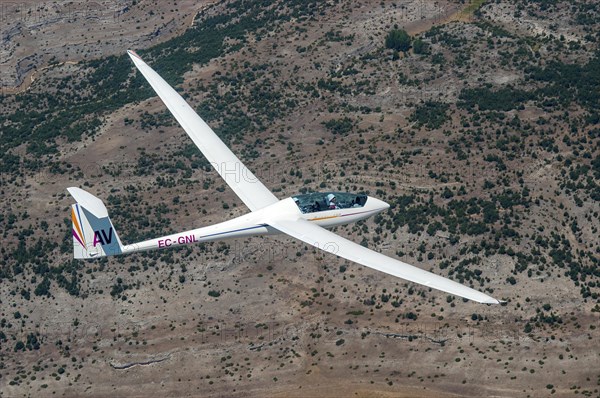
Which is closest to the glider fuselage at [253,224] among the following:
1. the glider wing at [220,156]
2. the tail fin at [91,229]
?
the glider wing at [220,156]

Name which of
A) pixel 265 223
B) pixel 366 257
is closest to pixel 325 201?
pixel 265 223

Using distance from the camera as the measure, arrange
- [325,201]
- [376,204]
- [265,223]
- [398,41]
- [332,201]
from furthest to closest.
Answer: [398,41] < [376,204] < [332,201] < [325,201] < [265,223]

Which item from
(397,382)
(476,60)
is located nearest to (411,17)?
(476,60)

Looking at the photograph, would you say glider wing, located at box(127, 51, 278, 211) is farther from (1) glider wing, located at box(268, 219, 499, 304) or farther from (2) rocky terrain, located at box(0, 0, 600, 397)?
(2) rocky terrain, located at box(0, 0, 600, 397)

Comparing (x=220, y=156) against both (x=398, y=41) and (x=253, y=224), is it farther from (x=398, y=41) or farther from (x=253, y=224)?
(x=398, y=41)

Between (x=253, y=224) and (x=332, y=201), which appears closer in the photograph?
(x=253, y=224)
